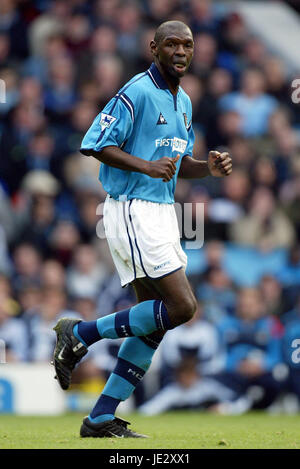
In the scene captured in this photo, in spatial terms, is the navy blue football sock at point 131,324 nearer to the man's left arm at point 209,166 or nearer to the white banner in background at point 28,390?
the man's left arm at point 209,166

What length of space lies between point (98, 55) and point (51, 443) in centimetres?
853

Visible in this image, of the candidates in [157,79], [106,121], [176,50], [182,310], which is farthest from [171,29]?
[182,310]

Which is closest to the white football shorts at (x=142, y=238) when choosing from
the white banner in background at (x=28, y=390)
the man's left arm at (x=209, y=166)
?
the man's left arm at (x=209, y=166)

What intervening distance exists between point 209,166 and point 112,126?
72 cm

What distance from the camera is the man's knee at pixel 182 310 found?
5949 mm

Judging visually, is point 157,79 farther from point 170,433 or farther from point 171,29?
point 170,433

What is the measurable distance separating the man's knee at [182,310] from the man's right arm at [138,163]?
74 centimetres

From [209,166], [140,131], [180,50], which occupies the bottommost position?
[209,166]

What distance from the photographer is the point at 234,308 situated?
36.4 feet

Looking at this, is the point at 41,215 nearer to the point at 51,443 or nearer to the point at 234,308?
the point at 234,308

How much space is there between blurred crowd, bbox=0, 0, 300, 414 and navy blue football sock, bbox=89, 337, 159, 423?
376 centimetres

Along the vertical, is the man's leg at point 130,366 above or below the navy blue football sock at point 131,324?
below

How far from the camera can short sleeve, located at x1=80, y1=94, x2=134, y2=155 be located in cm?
604

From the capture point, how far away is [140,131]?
6191 millimetres
